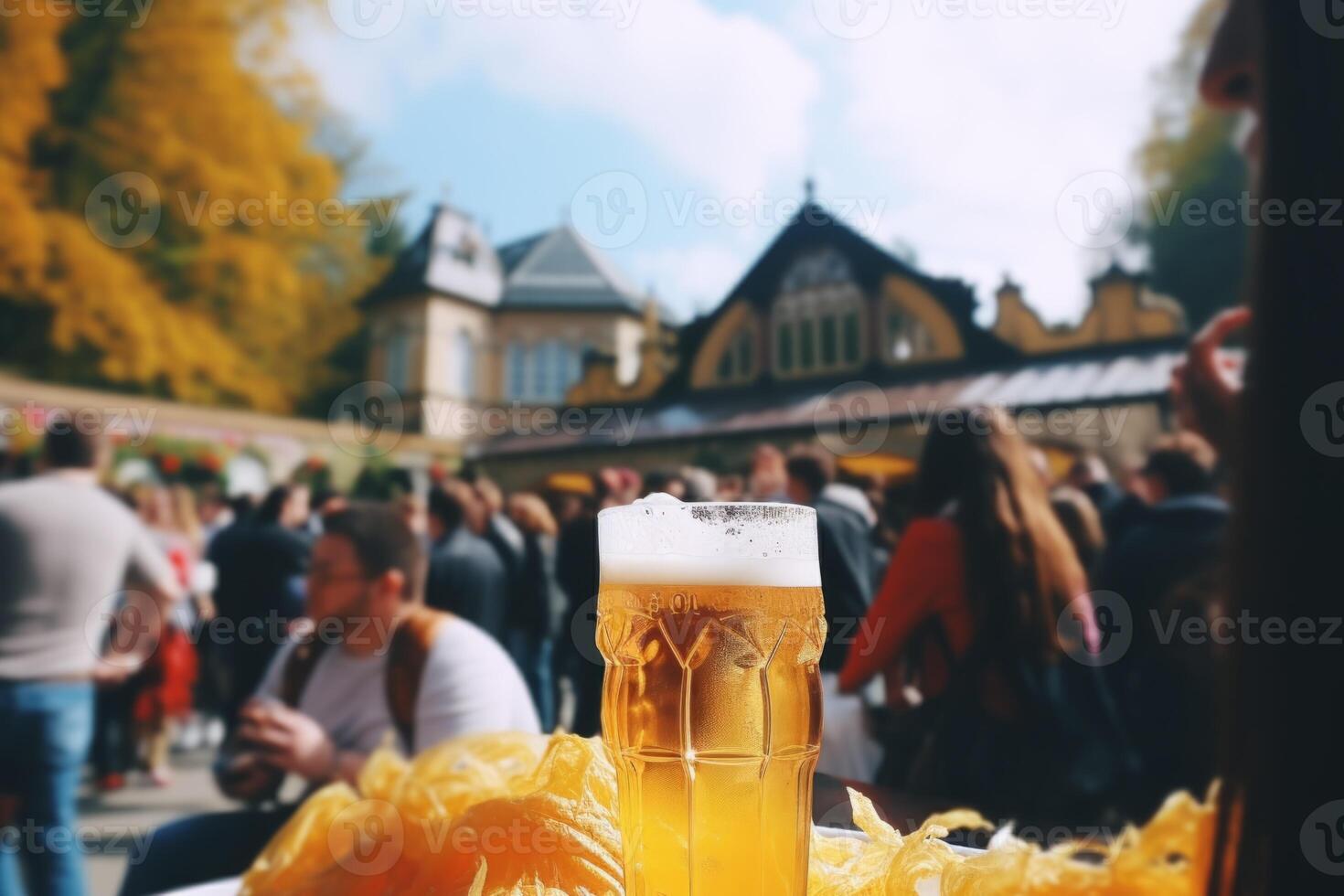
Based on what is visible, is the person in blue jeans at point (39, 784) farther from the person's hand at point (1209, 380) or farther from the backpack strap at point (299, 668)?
the person's hand at point (1209, 380)

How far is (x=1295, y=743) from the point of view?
0.29 meters

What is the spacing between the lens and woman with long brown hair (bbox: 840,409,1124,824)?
2.35 m

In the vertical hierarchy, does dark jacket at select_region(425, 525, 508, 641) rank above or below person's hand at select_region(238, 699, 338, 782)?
above

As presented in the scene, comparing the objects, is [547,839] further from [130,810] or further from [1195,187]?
[1195,187]

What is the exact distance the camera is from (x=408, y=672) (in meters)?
2.29

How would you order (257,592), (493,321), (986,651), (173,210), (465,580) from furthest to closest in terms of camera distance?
(493,321) → (173,210) → (257,592) → (465,580) → (986,651)

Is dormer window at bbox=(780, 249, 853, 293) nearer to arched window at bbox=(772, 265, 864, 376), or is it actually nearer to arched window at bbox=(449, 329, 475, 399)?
arched window at bbox=(772, 265, 864, 376)

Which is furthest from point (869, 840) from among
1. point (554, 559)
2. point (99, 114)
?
point (99, 114)

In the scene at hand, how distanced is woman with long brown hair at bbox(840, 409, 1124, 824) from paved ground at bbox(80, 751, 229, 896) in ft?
11.2

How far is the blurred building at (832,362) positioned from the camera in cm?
1186

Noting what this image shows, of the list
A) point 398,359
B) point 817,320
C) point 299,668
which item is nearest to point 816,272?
point 817,320

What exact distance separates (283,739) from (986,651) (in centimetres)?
173

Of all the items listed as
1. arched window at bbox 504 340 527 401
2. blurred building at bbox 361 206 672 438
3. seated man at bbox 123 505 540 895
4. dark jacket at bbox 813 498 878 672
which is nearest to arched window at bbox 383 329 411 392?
blurred building at bbox 361 206 672 438

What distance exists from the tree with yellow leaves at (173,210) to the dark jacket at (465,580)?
35.3 feet
